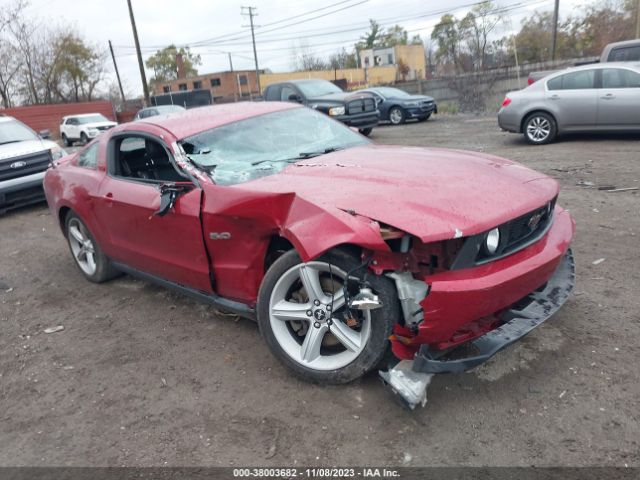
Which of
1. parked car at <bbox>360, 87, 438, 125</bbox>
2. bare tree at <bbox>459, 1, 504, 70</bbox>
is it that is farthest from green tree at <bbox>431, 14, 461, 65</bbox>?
parked car at <bbox>360, 87, 438, 125</bbox>

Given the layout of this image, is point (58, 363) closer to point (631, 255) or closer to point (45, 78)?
point (631, 255)

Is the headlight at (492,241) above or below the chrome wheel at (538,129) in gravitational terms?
above

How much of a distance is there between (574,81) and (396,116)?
344 inches

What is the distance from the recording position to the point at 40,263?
6.02 metres

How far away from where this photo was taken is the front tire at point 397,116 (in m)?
17.9

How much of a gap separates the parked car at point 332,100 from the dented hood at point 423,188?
10.0 m

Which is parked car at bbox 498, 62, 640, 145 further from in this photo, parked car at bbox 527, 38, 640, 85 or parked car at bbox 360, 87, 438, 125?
parked car at bbox 360, 87, 438, 125

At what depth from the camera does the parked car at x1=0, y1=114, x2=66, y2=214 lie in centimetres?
846

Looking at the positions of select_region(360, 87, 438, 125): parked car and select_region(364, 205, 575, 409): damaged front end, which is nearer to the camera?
select_region(364, 205, 575, 409): damaged front end

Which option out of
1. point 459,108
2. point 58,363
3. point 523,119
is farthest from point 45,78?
point 58,363

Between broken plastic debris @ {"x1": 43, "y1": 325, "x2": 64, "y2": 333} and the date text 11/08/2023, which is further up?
the date text 11/08/2023

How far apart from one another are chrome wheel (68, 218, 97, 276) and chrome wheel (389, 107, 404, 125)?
47.4 feet

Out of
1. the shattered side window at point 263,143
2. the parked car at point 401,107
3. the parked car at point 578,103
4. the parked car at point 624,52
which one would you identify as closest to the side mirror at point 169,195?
the shattered side window at point 263,143

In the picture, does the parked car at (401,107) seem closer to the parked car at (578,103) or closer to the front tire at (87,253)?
the parked car at (578,103)
